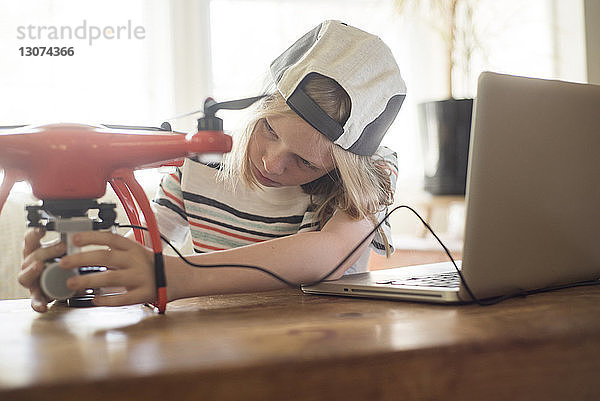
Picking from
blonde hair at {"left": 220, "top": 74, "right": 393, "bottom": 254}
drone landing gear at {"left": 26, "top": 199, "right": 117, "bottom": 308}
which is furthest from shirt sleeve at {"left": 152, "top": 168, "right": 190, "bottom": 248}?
drone landing gear at {"left": 26, "top": 199, "right": 117, "bottom": 308}

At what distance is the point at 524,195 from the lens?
2.30ft

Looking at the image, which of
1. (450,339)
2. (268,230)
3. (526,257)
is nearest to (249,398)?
(450,339)

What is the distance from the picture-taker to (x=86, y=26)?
249cm

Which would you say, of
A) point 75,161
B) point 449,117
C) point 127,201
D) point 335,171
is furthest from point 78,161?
point 449,117

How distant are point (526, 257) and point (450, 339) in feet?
0.85

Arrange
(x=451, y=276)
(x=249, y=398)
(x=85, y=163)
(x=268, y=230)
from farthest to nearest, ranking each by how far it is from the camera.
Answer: (x=268, y=230) < (x=451, y=276) < (x=85, y=163) < (x=249, y=398)

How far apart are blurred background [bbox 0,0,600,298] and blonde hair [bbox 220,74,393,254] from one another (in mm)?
857

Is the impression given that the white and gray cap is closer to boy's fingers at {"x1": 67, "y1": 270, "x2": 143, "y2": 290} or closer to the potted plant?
boy's fingers at {"x1": 67, "y1": 270, "x2": 143, "y2": 290}

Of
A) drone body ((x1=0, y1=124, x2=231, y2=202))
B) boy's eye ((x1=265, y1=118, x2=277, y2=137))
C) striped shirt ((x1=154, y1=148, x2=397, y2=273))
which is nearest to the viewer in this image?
drone body ((x1=0, y1=124, x2=231, y2=202))

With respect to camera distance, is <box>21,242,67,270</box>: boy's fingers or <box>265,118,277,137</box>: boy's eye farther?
<box>265,118,277,137</box>: boy's eye

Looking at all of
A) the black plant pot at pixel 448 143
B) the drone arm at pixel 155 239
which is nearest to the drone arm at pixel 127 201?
the drone arm at pixel 155 239

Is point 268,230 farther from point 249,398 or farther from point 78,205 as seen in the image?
point 249,398

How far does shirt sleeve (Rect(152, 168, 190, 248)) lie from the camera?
1370mm

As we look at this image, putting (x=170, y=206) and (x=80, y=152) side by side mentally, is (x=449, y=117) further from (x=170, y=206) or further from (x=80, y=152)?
(x=80, y=152)
